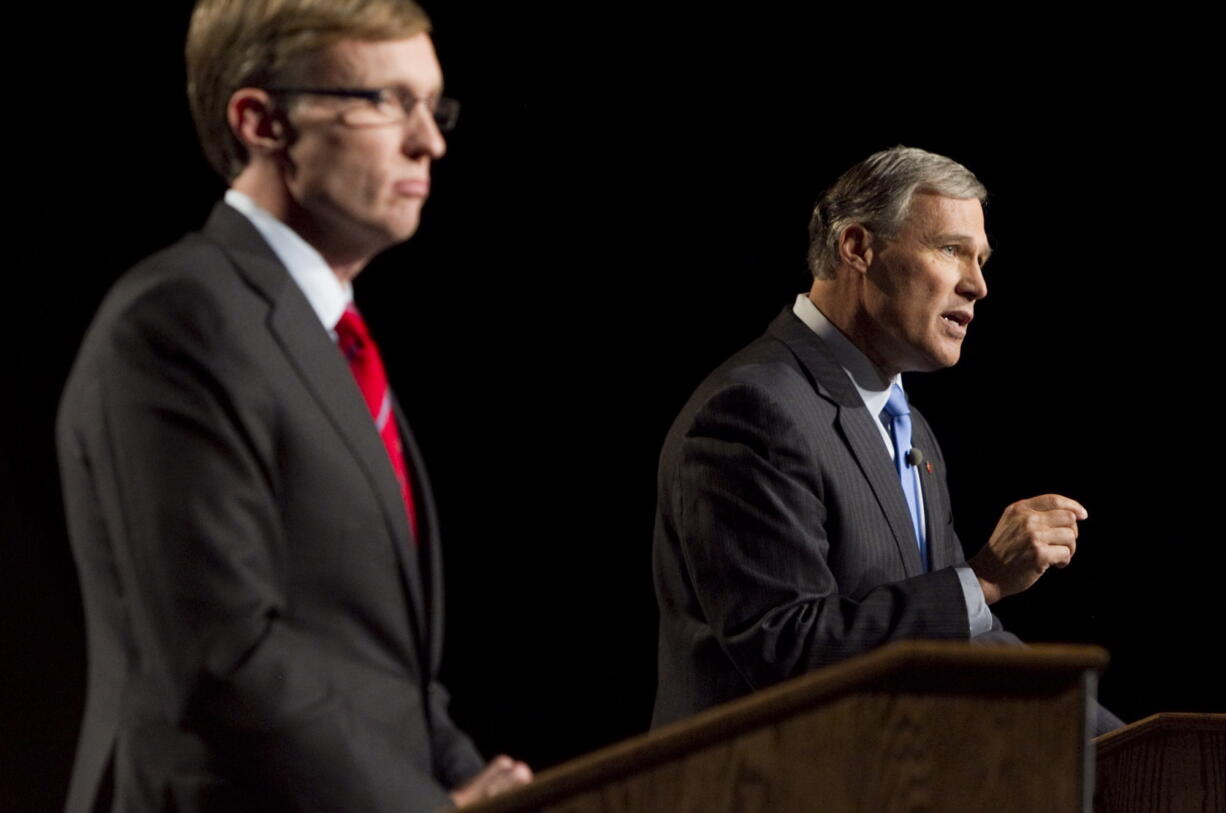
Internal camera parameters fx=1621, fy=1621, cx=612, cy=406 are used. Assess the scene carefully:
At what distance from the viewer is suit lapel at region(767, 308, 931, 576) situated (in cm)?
261

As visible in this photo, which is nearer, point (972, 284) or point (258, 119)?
point (258, 119)

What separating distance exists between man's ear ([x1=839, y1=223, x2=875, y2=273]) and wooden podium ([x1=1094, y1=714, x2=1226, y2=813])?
893 mm

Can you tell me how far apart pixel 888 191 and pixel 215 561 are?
1796 millimetres

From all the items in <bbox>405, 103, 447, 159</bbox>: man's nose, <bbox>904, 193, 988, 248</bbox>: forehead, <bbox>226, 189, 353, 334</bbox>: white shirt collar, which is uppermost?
<bbox>405, 103, 447, 159</bbox>: man's nose

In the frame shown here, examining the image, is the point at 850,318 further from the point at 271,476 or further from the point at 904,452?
the point at 271,476

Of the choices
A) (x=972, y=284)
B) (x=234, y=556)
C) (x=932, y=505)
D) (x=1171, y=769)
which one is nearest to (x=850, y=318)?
(x=972, y=284)

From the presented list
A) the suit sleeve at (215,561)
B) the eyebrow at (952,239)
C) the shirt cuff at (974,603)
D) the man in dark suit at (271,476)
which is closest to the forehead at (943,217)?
the eyebrow at (952,239)

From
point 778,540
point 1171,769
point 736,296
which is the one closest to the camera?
point 778,540

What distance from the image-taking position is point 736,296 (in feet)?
12.8

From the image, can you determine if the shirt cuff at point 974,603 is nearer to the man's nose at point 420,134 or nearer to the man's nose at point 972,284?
the man's nose at point 972,284

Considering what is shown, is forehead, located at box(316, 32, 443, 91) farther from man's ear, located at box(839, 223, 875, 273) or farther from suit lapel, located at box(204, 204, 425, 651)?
man's ear, located at box(839, 223, 875, 273)

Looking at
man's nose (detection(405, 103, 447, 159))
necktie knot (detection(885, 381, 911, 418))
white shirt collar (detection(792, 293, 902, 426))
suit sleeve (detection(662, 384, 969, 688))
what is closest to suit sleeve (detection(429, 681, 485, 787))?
man's nose (detection(405, 103, 447, 159))

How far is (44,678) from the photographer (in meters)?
2.49

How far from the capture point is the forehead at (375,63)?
5.03 feet
